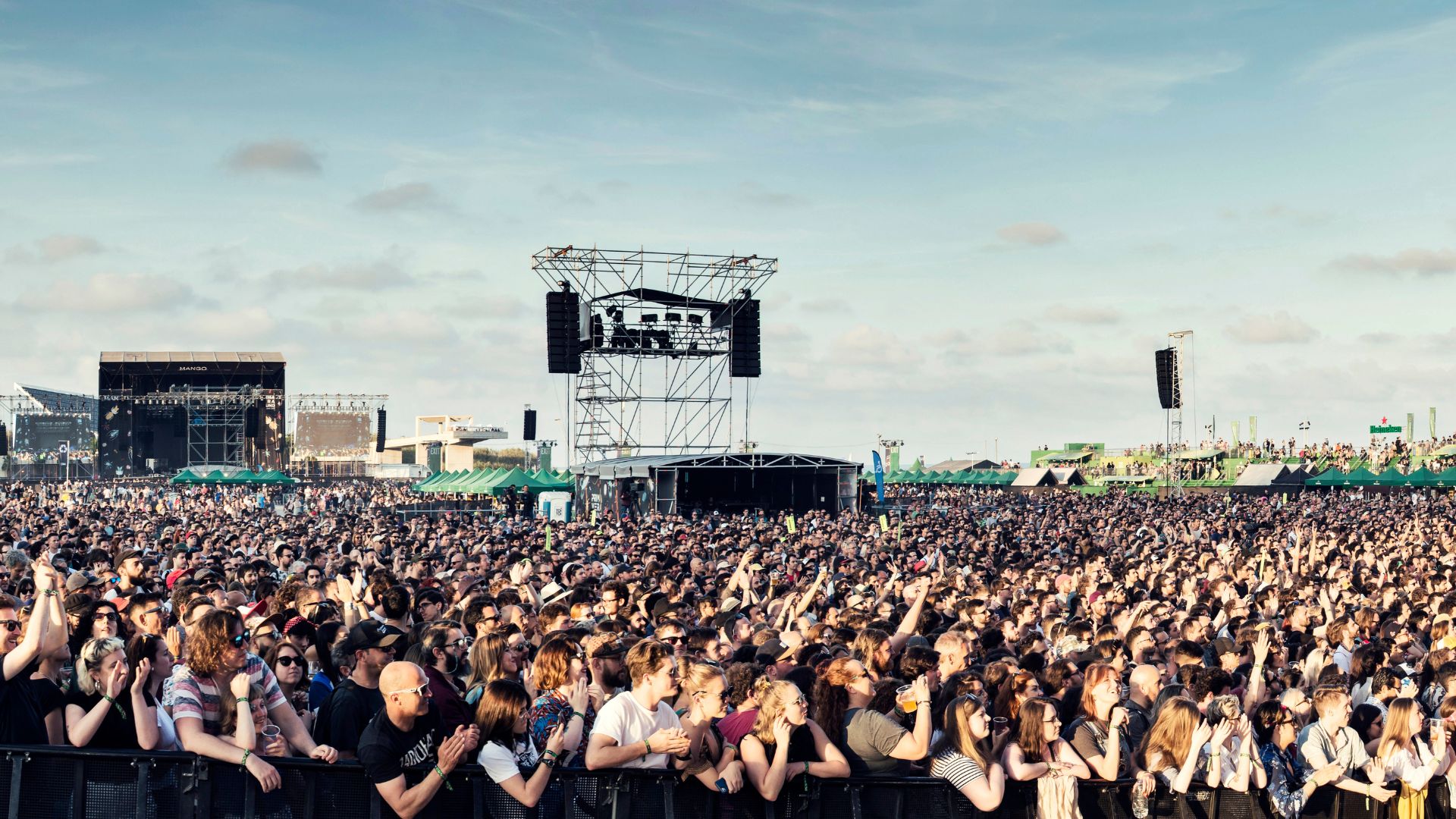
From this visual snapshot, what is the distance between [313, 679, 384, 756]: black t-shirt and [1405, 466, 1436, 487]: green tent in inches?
1789

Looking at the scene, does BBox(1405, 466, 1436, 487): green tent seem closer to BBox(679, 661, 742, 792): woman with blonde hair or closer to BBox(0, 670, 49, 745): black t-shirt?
BBox(679, 661, 742, 792): woman with blonde hair

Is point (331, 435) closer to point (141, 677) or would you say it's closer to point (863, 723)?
point (141, 677)

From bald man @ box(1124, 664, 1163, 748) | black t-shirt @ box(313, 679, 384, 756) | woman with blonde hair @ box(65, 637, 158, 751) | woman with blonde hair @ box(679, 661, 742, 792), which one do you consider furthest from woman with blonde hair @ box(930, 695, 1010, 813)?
woman with blonde hair @ box(65, 637, 158, 751)

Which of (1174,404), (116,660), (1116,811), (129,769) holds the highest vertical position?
(1174,404)

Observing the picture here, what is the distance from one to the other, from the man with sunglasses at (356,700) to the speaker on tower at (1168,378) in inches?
1991

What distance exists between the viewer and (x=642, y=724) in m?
5.48

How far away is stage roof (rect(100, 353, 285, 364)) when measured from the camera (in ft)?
228

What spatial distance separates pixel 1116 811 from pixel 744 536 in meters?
18.1

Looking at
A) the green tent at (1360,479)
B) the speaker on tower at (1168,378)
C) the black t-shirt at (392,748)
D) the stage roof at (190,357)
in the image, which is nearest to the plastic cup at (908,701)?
the black t-shirt at (392,748)

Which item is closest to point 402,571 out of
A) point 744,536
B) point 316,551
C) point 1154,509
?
point 316,551

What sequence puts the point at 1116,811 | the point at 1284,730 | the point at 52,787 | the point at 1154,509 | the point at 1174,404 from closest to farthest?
1. the point at 52,787
2. the point at 1116,811
3. the point at 1284,730
4. the point at 1154,509
5. the point at 1174,404

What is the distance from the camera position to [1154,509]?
38062 mm

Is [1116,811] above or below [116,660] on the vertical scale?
below

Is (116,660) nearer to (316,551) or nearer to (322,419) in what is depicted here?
(316,551)
